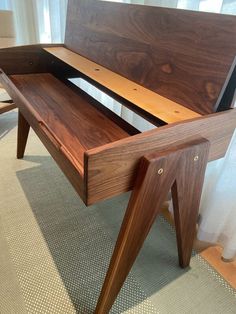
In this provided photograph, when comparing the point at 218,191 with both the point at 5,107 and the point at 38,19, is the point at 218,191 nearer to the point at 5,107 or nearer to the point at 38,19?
the point at 5,107

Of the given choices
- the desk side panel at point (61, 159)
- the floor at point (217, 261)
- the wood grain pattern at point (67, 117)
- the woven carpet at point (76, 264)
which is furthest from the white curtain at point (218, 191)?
the desk side panel at point (61, 159)

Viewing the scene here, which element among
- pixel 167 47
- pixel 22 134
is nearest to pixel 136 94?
pixel 167 47

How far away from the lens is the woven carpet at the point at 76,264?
0.96 m

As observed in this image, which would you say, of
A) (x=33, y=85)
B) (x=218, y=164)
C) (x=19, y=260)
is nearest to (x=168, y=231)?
(x=218, y=164)

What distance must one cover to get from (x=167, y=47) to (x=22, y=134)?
3.60ft

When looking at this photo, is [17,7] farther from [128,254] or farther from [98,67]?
[128,254]

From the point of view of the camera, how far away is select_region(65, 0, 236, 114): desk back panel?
2.34ft

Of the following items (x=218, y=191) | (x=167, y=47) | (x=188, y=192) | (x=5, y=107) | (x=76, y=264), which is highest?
(x=167, y=47)

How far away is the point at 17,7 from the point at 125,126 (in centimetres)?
204

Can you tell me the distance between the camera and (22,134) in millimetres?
1600

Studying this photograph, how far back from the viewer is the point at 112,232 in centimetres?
123

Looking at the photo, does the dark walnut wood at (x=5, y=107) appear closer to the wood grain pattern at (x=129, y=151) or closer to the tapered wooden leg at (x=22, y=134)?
the tapered wooden leg at (x=22, y=134)

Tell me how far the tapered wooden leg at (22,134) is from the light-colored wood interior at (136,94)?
520mm

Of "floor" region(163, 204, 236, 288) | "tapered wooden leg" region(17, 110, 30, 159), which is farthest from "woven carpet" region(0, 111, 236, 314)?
"tapered wooden leg" region(17, 110, 30, 159)
